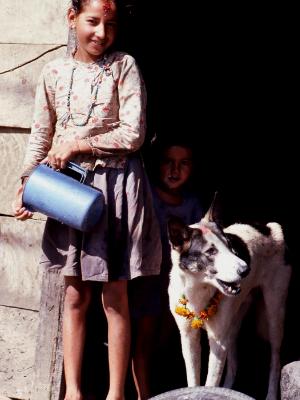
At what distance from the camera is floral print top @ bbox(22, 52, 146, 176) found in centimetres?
414

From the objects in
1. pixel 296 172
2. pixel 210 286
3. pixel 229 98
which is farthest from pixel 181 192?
pixel 296 172

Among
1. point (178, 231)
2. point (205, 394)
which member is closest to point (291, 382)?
point (205, 394)

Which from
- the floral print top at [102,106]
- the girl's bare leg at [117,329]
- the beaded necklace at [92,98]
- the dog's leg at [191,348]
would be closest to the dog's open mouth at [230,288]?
the dog's leg at [191,348]

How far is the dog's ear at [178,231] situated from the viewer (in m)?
4.11

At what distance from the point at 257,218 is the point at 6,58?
243 cm

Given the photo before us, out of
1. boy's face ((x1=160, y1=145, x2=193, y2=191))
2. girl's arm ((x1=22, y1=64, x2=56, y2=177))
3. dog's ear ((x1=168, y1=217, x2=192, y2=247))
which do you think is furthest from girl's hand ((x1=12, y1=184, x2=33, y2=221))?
boy's face ((x1=160, y1=145, x2=193, y2=191))

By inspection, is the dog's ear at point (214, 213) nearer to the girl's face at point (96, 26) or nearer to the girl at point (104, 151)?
the girl at point (104, 151)

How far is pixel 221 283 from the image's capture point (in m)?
4.05

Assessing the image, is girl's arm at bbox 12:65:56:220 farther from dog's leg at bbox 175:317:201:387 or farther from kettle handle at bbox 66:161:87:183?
dog's leg at bbox 175:317:201:387

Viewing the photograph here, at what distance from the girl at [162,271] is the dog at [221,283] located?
1.21 ft

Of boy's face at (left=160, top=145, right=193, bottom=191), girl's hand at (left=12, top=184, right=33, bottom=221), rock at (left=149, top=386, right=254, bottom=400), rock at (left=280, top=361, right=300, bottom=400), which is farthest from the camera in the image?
boy's face at (left=160, top=145, right=193, bottom=191)

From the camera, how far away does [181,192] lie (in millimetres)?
5004

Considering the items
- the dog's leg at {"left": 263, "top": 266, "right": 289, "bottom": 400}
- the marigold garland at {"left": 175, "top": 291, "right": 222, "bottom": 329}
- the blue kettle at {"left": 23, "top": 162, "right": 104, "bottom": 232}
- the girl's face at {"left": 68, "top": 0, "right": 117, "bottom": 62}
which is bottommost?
the dog's leg at {"left": 263, "top": 266, "right": 289, "bottom": 400}

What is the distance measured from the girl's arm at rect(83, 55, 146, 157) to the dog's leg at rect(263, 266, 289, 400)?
1.29 m
